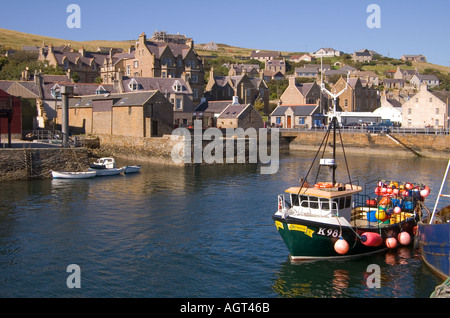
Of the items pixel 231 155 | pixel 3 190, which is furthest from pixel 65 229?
pixel 231 155

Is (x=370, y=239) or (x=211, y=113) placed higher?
(x=211, y=113)

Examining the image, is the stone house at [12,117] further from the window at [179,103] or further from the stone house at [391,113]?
the stone house at [391,113]

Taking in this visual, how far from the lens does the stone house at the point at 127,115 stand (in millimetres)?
57812

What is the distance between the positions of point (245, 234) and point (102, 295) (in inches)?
380

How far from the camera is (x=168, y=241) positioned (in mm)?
24922

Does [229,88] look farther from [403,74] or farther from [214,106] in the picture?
[403,74]

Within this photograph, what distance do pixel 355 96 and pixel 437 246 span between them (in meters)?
86.3

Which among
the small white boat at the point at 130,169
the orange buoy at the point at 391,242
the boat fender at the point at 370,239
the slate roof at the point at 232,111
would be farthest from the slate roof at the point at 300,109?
the boat fender at the point at 370,239

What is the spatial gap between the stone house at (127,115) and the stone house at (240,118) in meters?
12.0

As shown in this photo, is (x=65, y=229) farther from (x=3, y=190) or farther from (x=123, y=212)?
(x=3, y=190)

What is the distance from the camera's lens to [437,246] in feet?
64.9

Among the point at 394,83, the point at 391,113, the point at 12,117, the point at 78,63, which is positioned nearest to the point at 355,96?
the point at 391,113

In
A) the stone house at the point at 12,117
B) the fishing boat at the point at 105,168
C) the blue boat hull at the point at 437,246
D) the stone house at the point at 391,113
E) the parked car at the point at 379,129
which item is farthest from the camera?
the stone house at the point at 391,113

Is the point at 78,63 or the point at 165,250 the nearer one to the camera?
the point at 165,250
